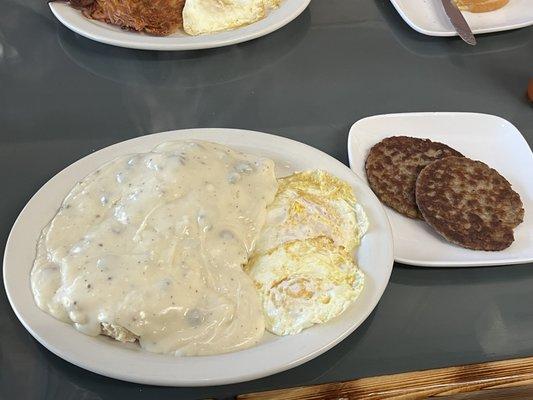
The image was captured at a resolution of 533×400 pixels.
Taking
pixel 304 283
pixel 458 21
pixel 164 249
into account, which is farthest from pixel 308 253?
pixel 458 21

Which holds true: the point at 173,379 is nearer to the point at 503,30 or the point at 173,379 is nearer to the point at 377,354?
the point at 377,354

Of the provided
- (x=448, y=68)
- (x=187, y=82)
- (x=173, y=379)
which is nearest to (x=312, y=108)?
(x=187, y=82)

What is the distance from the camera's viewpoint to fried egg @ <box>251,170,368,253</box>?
4.66 ft

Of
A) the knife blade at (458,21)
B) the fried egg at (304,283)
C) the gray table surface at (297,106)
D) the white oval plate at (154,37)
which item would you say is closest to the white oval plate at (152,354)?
the fried egg at (304,283)

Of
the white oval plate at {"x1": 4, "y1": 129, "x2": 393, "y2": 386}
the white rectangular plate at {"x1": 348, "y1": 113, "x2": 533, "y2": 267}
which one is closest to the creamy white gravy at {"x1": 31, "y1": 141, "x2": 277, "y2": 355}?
the white oval plate at {"x1": 4, "y1": 129, "x2": 393, "y2": 386}

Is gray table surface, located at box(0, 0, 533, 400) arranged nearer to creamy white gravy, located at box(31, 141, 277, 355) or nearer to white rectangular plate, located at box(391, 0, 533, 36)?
white rectangular plate, located at box(391, 0, 533, 36)

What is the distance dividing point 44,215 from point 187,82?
71 centimetres

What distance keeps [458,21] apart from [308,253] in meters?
1.19

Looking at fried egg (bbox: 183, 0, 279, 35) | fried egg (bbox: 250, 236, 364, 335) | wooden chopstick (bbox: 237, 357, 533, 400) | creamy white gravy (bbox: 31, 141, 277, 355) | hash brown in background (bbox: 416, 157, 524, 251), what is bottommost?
wooden chopstick (bbox: 237, 357, 533, 400)

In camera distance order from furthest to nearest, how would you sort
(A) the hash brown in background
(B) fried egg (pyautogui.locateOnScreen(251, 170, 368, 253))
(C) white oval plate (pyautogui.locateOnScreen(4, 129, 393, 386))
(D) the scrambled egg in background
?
(A) the hash brown in background → (B) fried egg (pyautogui.locateOnScreen(251, 170, 368, 253)) → (D) the scrambled egg in background → (C) white oval plate (pyautogui.locateOnScreen(4, 129, 393, 386))

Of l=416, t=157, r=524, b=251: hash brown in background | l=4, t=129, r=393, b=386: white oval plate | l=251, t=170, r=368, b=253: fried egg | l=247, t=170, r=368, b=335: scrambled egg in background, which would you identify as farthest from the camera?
l=416, t=157, r=524, b=251: hash brown in background

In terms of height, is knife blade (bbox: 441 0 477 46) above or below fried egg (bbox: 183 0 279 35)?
below

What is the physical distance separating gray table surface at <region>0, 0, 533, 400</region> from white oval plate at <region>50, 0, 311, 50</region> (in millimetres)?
80

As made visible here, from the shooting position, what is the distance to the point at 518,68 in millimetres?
2137
